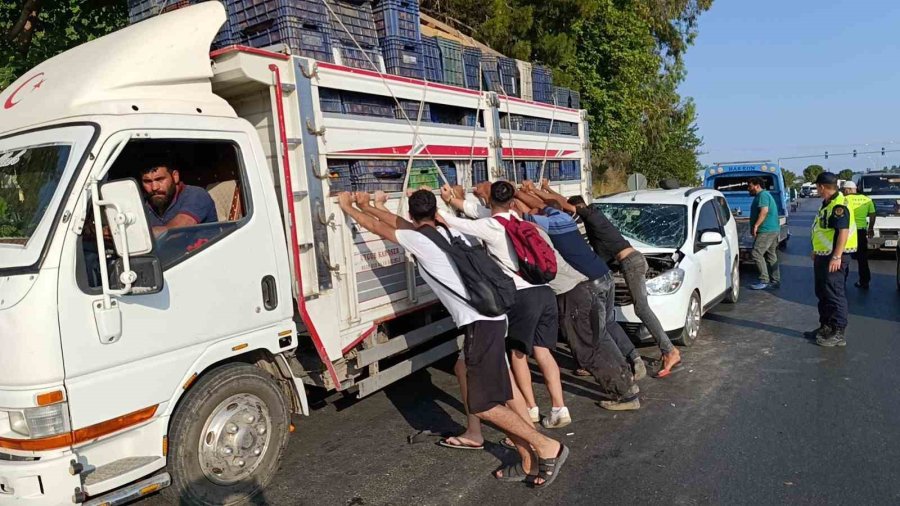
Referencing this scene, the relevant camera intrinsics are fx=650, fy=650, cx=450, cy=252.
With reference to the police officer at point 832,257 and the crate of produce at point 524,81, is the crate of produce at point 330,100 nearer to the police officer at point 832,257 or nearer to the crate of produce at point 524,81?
the crate of produce at point 524,81

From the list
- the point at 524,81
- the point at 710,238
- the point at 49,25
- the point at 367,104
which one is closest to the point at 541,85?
the point at 524,81

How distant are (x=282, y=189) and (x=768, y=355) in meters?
5.26

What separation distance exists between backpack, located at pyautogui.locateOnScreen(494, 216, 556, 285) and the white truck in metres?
1.07

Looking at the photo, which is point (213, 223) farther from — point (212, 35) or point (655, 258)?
point (655, 258)

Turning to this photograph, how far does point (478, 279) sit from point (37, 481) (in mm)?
2505

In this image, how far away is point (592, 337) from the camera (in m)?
5.42

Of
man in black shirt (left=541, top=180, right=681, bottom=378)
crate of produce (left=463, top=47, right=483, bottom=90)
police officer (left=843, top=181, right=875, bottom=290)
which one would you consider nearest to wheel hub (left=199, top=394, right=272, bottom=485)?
man in black shirt (left=541, top=180, right=681, bottom=378)

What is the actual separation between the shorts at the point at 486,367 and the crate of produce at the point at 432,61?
259 centimetres

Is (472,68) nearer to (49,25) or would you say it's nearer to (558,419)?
(558,419)

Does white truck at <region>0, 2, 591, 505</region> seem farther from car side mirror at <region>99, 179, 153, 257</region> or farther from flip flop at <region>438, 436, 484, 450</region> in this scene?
flip flop at <region>438, 436, 484, 450</region>

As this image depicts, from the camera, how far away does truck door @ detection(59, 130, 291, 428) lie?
314 centimetres

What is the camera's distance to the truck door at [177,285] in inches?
124

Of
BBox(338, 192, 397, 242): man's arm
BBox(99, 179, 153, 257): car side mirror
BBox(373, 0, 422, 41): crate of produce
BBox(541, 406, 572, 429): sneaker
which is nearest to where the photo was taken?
BBox(99, 179, 153, 257): car side mirror

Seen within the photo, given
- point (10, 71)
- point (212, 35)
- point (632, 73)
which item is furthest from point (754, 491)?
point (632, 73)
